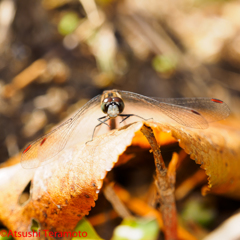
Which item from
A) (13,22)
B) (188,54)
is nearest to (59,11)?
(13,22)

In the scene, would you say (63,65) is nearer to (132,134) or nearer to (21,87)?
(21,87)

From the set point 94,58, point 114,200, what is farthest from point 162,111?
point 94,58

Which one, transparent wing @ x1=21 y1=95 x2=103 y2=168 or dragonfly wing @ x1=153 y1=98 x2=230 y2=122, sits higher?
transparent wing @ x1=21 y1=95 x2=103 y2=168

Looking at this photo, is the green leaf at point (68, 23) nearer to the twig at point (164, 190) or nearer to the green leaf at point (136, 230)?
the twig at point (164, 190)

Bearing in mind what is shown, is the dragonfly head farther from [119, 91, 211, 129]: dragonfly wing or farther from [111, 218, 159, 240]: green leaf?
[111, 218, 159, 240]: green leaf

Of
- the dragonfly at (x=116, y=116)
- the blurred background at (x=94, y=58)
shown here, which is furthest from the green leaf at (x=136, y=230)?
the blurred background at (x=94, y=58)

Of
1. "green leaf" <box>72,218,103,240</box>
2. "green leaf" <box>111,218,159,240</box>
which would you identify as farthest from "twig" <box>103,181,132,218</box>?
"green leaf" <box>72,218,103,240</box>
